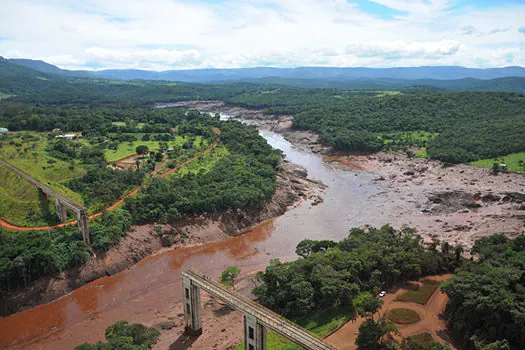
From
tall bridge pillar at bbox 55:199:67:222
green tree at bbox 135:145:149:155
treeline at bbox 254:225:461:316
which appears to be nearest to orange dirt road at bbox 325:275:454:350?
treeline at bbox 254:225:461:316

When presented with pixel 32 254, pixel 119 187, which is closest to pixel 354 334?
pixel 32 254

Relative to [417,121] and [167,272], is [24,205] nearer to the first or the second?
[167,272]

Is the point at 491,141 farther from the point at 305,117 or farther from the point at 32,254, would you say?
the point at 32,254

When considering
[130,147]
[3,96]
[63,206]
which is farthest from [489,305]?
[3,96]

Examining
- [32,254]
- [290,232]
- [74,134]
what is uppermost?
[74,134]

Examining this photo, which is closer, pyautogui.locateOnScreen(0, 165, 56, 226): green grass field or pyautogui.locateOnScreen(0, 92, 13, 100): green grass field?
pyautogui.locateOnScreen(0, 165, 56, 226): green grass field

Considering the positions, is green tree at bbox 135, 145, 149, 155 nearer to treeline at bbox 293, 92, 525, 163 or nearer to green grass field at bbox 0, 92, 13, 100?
treeline at bbox 293, 92, 525, 163
